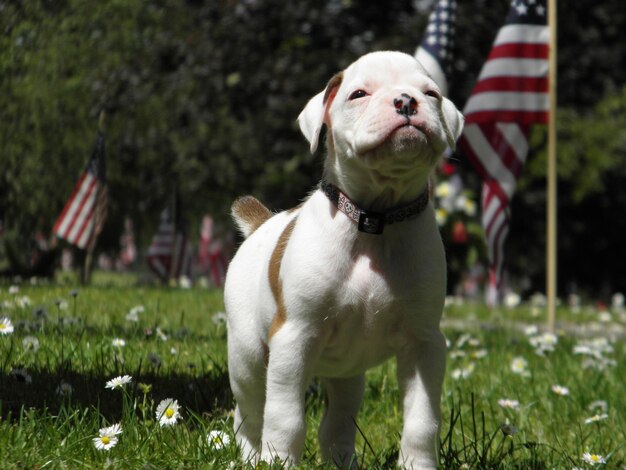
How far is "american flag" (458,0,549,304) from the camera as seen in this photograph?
7230 mm

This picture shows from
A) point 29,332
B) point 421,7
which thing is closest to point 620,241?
point 421,7

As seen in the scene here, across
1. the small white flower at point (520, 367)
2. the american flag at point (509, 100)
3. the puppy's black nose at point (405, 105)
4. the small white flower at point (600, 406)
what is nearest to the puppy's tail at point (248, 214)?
the puppy's black nose at point (405, 105)

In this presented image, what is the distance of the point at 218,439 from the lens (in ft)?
9.69

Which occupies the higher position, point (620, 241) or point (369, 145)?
point (369, 145)

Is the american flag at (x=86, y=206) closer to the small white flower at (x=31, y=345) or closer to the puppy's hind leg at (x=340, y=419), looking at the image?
the small white flower at (x=31, y=345)

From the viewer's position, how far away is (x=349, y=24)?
47.6ft

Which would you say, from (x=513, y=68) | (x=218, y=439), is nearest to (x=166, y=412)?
(x=218, y=439)

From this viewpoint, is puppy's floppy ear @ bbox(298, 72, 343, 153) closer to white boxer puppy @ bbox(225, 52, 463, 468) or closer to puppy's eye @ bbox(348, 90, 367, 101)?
white boxer puppy @ bbox(225, 52, 463, 468)

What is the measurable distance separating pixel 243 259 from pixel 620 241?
16.7 metres

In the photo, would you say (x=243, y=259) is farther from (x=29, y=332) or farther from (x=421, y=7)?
(x=421, y=7)

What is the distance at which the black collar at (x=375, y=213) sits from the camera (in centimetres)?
282

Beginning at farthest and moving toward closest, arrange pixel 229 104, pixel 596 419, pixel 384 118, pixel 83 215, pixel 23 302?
pixel 229 104 < pixel 83 215 < pixel 23 302 < pixel 596 419 < pixel 384 118

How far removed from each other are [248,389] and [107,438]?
571 mm

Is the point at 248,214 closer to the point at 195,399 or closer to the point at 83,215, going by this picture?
the point at 195,399
